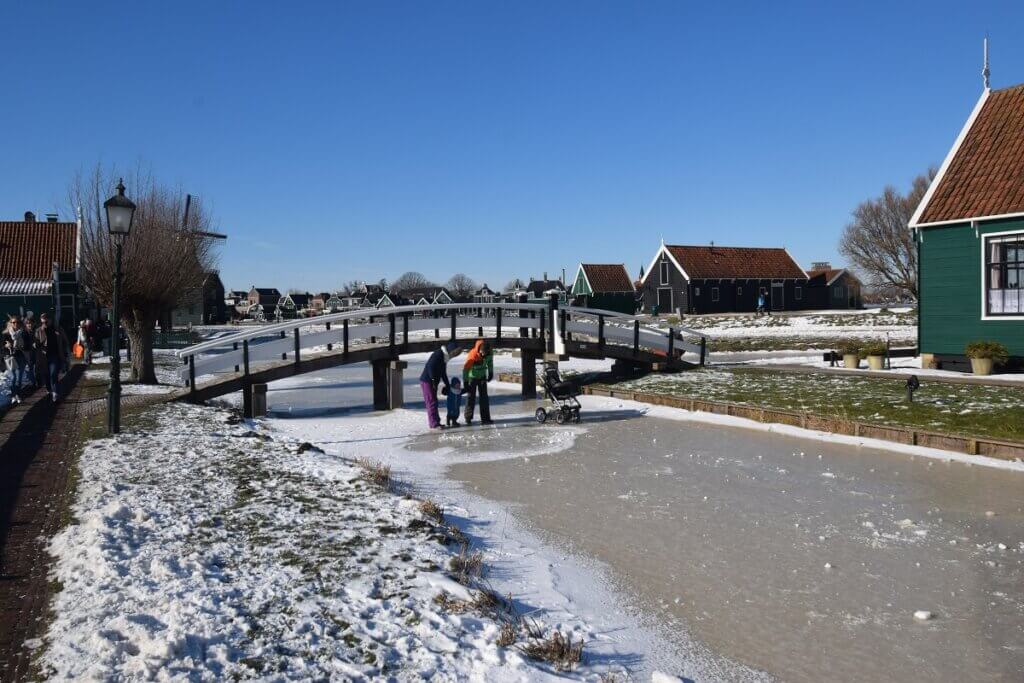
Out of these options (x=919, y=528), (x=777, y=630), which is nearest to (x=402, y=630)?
(x=777, y=630)

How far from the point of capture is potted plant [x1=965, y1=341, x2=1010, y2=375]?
16.6m

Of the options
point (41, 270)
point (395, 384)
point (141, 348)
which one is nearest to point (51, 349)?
point (141, 348)

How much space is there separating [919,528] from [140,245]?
1909 cm

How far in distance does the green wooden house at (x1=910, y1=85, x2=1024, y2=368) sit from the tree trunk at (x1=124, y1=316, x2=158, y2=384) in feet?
63.5

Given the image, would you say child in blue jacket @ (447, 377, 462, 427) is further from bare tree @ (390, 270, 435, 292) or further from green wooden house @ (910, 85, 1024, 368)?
bare tree @ (390, 270, 435, 292)

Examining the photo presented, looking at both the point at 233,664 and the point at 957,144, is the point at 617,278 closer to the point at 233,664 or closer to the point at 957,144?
the point at 957,144

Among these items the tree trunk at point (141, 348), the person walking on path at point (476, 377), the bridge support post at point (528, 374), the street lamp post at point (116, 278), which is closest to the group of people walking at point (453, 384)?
the person walking on path at point (476, 377)

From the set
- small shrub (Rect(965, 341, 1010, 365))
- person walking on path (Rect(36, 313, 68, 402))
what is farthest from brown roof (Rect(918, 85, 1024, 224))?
person walking on path (Rect(36, 313, 68, 402))

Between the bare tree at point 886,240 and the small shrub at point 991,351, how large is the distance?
3027 cm

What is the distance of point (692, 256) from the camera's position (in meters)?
53.4

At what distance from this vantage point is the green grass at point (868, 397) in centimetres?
1185

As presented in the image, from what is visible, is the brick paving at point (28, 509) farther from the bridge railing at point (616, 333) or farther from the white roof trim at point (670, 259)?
the white roof trim at point (670, 259)

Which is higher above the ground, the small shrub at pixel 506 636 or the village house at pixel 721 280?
the village house at pixel 721 280

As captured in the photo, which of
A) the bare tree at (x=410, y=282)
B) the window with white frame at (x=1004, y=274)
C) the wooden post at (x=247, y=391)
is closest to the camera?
the wooden post at (x=247, y=391)
